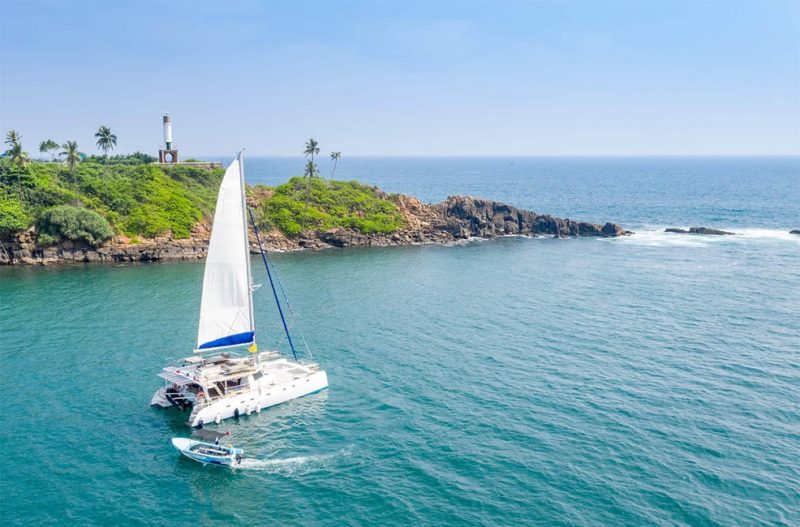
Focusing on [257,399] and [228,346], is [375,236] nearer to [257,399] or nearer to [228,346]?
[228,346]

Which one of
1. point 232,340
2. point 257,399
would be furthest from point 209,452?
point 232,340

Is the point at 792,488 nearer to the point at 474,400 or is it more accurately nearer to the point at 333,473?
the point at 474,400

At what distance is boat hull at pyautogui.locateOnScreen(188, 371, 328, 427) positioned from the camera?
137ft

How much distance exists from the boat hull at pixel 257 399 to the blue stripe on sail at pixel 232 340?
3907 millimetres

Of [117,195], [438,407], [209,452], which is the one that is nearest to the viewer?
[209,452]

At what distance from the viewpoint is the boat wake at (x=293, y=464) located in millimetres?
36219

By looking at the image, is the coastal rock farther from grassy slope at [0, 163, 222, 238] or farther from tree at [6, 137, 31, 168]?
tree at [6, 137, 31, 168]

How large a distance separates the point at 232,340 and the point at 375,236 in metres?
68.4

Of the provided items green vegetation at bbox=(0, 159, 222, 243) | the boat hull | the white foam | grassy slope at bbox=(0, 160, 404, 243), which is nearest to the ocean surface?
the boat hull

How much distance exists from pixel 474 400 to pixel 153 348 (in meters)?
29.9

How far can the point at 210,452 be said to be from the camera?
3675 centimetres

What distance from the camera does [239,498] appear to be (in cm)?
3372

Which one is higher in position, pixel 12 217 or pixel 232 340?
pixel 12 217

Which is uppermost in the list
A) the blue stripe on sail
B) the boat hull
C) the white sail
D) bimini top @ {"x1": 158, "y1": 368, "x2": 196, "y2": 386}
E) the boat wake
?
the white sail
